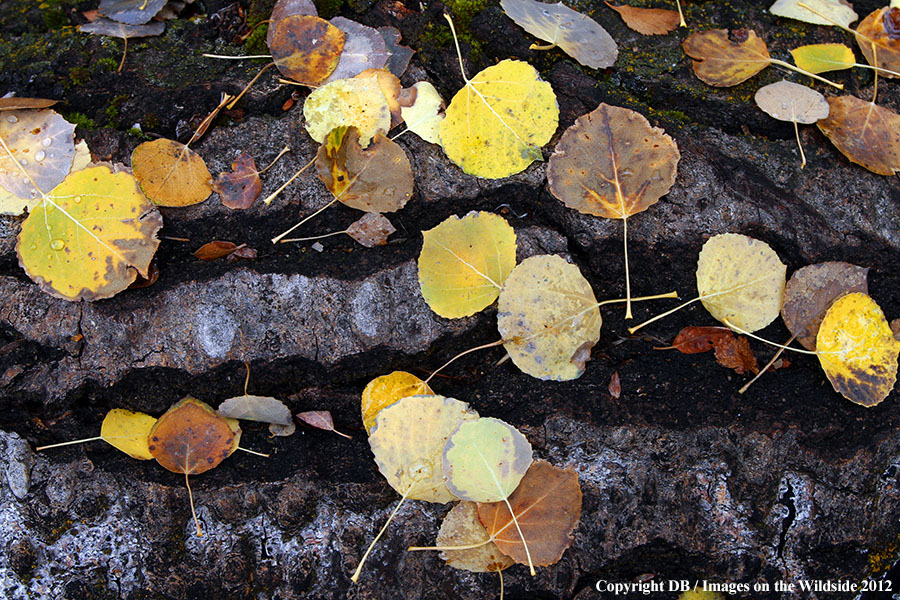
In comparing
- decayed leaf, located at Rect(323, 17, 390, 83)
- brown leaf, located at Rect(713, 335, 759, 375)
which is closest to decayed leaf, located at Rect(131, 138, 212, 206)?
decayed leaf, located at Rect(323, 17, 390, 83)

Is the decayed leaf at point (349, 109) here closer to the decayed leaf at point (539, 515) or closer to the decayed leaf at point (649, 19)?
the decayed leaf at point (649, 19)

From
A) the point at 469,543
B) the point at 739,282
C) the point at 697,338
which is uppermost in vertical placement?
the point at 739,282

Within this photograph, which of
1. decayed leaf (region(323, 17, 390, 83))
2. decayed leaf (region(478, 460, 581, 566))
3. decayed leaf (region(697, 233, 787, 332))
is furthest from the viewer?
decayed leaf (region(323, 17, 390, 83))

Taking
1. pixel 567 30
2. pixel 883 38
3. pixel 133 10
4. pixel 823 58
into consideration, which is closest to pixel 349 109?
pixel 567 30

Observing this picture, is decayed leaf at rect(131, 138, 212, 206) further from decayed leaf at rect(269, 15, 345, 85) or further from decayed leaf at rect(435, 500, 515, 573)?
decayed leaf at rect(435, 500, 515, 573)

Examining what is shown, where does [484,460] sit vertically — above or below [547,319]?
below

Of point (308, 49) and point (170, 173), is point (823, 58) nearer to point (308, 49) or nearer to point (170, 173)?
point (308, 49)

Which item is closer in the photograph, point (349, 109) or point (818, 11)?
point (349, 109)
